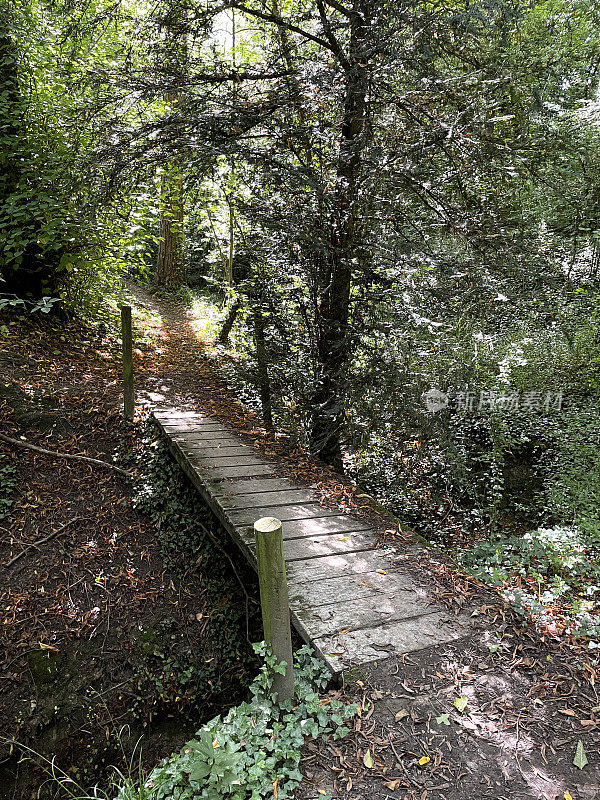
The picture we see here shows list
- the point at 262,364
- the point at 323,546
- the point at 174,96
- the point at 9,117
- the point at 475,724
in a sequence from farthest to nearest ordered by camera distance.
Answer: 1. the point at 9,117
2. the point at 262,364
3. the point at 174,96
4. the point at 323,546
5. the point at 475,724

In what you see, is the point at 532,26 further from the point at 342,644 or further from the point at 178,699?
the point at 178,699

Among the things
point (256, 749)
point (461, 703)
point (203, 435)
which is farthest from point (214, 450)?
point (461, 703)

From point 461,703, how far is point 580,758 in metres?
0.54

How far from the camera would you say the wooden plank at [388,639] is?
2.71 metres

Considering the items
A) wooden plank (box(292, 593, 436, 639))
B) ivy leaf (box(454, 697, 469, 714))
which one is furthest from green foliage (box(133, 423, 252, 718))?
ivy leaf (box(454, 697, 469, 714))

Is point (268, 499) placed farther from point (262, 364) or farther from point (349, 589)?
point (262, 364)

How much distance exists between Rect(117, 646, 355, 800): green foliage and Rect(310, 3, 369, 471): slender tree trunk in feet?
7.82

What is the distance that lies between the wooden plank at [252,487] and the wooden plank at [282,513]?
1.07 feet

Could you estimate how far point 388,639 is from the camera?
112 inches

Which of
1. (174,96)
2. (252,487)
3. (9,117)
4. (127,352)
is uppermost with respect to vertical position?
(9,117)

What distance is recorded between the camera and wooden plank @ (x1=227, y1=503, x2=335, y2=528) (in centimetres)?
396

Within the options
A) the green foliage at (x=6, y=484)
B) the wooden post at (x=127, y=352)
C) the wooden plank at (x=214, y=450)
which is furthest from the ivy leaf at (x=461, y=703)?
the wooden post at (x=127, y=352)
